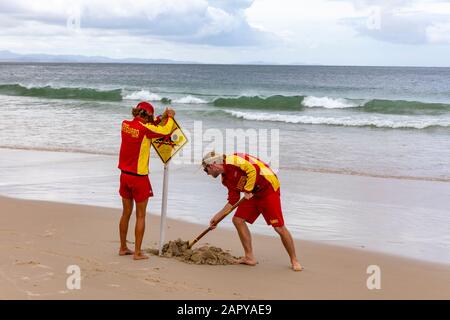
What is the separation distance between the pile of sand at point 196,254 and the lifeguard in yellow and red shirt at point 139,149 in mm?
375

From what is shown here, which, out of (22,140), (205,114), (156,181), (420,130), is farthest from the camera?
(205,114)

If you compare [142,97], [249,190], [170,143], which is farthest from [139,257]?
[142,97]

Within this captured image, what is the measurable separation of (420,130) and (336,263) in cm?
1763

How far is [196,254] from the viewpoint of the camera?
6.62m

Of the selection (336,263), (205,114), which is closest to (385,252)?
(336,263)

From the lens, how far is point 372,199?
1034cm

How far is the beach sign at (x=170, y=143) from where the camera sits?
21.4 ft

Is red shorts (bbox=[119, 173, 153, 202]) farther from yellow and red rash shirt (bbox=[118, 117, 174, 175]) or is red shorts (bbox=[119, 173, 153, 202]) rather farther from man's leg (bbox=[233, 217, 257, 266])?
man's leg (bbox=[233, 217, 257, 266])

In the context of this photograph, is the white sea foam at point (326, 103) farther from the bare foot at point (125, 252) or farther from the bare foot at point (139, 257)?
the bare foot at point (139, 257)

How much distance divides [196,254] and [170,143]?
46.4 inches

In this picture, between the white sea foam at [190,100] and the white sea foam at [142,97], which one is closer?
the white sea foam at [190,100]

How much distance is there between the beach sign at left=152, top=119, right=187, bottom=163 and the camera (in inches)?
256

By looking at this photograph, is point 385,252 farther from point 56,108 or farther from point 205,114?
point 56,108

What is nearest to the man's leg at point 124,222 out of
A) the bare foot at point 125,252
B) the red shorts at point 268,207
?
the bare foot at point 125,252
